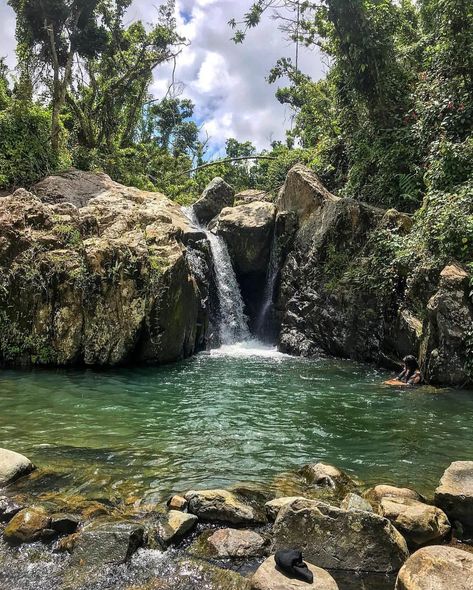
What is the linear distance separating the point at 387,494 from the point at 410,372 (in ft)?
28.8

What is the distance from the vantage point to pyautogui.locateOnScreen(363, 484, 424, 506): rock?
5.75 meters

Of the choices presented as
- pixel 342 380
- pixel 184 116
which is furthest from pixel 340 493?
pixel 184 116

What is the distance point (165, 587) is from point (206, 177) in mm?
39119

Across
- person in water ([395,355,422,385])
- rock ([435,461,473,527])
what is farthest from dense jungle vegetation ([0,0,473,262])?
rock ([435,461,473,527])

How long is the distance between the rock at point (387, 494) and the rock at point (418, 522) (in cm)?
43

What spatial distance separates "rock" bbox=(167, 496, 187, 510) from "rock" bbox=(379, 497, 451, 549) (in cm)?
229

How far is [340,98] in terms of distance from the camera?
23328 mm

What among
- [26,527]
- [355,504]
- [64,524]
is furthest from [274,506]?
[26,527]

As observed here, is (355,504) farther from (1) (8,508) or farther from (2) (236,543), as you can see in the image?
(1) (8,508)

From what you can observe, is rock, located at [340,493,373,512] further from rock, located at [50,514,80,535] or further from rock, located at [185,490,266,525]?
rock, located at [50,514,80,535]

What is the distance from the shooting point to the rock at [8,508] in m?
5.23

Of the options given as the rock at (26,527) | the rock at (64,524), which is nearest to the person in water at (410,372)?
the rock at (64,524)

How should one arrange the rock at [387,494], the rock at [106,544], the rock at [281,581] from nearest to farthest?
the rock at [281,581] → the rock at [106,544] → the rock at [387,494]

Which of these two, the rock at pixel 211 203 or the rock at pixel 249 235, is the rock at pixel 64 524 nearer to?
the rock at pixel 249 235
